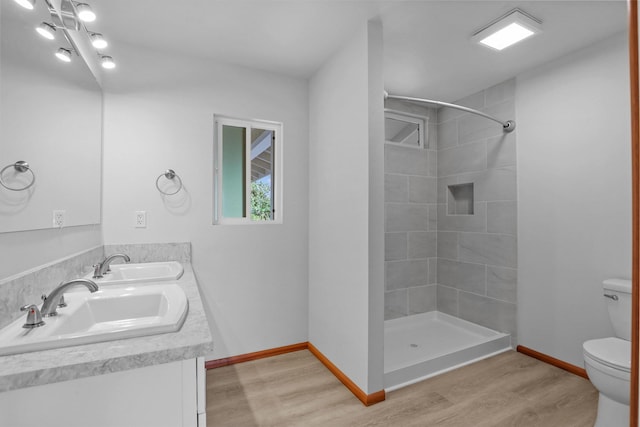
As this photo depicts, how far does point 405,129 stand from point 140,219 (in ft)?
9.13

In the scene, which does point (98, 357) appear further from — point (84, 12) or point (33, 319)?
point (84, 12)

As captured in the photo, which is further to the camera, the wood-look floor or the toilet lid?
the wood-look floor

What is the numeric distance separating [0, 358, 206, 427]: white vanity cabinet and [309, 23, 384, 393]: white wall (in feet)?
4.12

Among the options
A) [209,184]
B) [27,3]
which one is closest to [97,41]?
[27,3]

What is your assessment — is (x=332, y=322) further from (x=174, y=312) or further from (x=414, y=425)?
(x=174, y=312)

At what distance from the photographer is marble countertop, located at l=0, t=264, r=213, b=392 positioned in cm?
78

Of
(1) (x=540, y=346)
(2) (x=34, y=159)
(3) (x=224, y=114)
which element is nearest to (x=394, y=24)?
(3) (x=224, y=114)

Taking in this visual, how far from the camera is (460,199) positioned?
3.37 m

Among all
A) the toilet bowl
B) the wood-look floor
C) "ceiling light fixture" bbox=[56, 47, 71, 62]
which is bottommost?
the wood-look floor

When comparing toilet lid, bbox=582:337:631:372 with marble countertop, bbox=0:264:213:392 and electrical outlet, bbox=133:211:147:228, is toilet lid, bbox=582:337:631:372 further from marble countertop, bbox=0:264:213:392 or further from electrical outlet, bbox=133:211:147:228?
electrical outlet, bbox=133:211:147:228

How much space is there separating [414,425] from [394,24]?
2.48 meters

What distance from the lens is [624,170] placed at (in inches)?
82.4

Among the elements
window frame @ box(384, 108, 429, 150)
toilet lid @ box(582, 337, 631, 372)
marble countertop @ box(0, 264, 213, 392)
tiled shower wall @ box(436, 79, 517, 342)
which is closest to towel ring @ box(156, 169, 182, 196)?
marble countertop @ box(0, 264, 213, 392)

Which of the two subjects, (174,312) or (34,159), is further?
(34,159)
